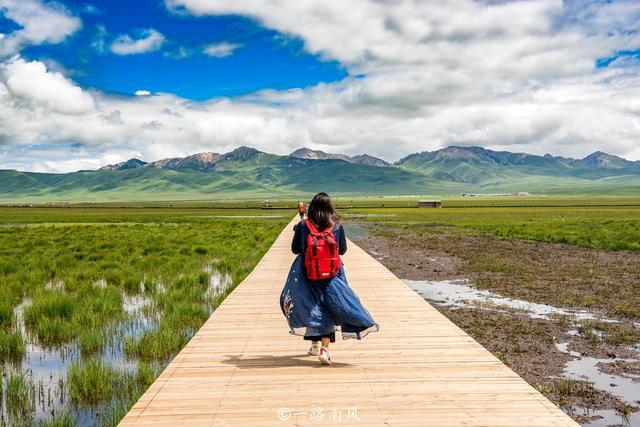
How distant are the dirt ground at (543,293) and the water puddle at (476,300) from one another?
368mm

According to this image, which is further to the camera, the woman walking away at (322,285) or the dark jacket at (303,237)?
the dark jacket at (303,237)

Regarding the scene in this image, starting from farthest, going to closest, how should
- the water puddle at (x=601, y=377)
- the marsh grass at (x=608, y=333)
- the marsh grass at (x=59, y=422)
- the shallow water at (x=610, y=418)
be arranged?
the marsh grass at (x=608, y=333)
the water puddle at (x=601, y=377)
the shallow water at (x=610, y=418)
the marsh grass at (x=59, y=422)

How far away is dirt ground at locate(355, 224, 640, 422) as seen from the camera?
7.77 metres

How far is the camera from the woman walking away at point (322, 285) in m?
6.11

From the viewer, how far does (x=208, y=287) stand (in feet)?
48.0

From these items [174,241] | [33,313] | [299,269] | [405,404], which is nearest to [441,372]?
[405,404]

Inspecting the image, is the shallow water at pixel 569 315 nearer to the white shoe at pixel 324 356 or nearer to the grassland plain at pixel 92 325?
the white shoe at pixel 324 356

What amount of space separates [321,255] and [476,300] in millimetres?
8216

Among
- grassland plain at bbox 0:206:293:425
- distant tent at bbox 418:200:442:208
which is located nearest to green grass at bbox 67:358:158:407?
grassland plain at bbox 0:206:293:425

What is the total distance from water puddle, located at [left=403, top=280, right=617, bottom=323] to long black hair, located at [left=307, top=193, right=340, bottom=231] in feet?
22.9

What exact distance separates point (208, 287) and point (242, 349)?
25.4 feet

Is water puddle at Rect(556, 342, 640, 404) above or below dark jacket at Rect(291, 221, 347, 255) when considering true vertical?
below

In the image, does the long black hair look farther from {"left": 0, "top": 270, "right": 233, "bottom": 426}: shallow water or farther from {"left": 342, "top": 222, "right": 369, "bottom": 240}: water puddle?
{"left": 342, "top": 222, "right": 369, "bottom": 240}: water puddle

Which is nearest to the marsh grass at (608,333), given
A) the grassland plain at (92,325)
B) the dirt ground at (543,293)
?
the dirt ground at (543,293)
